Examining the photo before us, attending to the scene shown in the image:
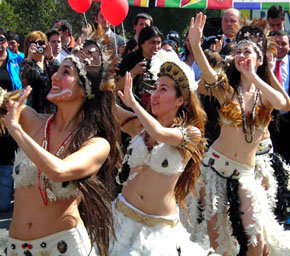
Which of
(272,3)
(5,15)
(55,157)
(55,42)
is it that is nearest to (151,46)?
(55,42)

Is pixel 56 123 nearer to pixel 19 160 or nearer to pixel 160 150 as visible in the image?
pixel 19 160

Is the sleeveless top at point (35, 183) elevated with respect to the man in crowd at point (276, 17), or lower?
lower

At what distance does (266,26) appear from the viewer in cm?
521

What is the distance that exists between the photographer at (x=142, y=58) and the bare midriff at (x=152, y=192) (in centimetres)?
204

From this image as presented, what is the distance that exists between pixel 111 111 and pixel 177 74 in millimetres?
907

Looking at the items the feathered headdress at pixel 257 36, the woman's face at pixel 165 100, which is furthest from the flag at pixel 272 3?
the woman's face at pixel 165 100

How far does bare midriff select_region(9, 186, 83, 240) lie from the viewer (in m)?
2.82

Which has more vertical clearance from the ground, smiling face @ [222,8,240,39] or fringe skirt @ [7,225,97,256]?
smiling face @ [222,8,240,39]

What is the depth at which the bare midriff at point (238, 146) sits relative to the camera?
4.77 meters

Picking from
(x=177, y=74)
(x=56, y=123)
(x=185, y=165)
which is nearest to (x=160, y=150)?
(x=185, y=165)

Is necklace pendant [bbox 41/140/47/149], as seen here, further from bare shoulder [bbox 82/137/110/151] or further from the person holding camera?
the person holding camera

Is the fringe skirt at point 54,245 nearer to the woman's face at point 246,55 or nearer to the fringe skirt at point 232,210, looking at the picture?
the fringe skirt at point 232,210

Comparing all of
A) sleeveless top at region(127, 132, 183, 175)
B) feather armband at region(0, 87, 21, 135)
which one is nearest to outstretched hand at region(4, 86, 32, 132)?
feather armband at region(0, 87, 21, 135)

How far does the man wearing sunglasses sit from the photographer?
1372 millimetres
